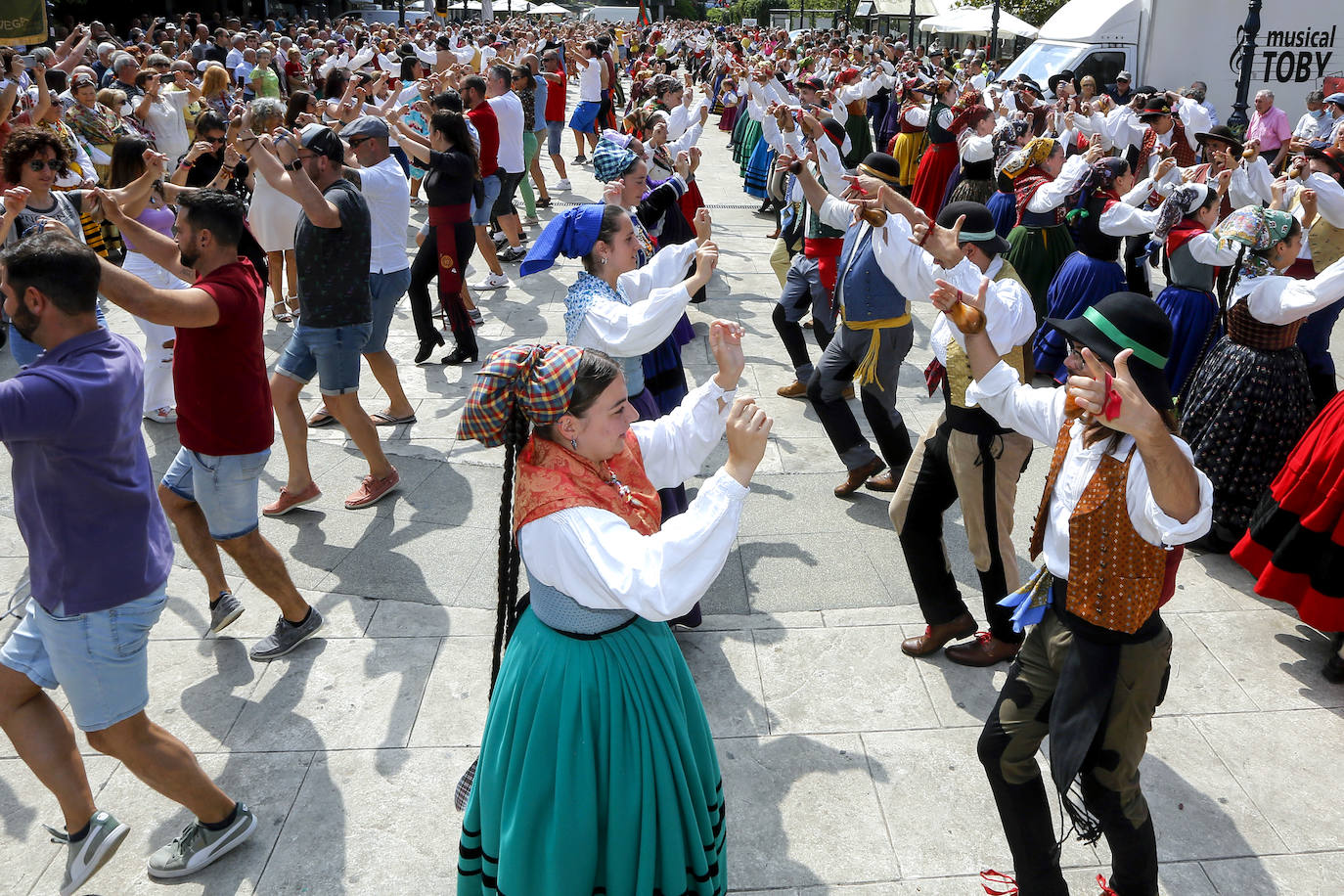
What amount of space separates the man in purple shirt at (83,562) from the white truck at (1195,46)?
18708mm

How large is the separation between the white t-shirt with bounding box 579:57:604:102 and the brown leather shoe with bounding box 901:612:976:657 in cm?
1310

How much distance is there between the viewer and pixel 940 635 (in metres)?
4.26

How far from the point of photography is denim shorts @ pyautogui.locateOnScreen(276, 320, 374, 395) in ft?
17.6

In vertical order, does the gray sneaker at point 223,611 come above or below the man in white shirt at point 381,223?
below

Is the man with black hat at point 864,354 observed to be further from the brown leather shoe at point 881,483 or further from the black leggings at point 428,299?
the black leggings at point 428,299

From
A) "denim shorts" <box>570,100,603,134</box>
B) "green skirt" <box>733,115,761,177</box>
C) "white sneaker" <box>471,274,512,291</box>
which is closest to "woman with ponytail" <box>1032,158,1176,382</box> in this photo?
"white sneaker" <box>471,274,512,291</box>

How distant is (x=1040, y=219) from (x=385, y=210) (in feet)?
16.8

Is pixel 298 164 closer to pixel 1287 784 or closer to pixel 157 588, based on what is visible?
pixel 157 588

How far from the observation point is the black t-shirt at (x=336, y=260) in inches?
205

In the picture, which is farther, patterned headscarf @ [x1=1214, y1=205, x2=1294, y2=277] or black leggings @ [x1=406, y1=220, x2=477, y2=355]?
black leggings @ [x1=406, y1=220, x2=477, y2=355]

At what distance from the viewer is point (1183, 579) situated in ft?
16.3

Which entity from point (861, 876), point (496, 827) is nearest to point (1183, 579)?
point (861, 876)

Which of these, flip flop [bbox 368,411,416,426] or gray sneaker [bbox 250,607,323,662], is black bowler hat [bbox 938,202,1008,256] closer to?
gray sneaker [bbox 250,607,323,662]

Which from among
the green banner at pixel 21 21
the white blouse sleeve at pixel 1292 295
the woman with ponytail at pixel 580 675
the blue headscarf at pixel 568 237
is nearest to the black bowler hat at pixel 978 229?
the white blouse sleeve at pixel 1292 295
